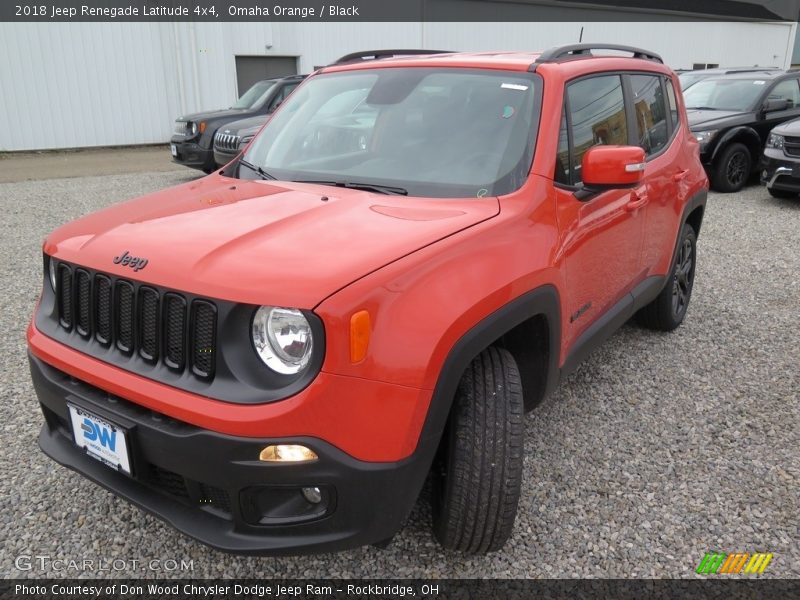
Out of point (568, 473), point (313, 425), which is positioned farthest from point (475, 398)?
point (568, 473)

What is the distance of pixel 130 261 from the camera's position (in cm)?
204

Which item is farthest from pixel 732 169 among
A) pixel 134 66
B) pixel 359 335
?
pixel 134 66

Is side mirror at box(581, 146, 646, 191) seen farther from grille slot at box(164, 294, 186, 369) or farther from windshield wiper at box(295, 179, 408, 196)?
grille slot at box(164, 294, 186, 369)

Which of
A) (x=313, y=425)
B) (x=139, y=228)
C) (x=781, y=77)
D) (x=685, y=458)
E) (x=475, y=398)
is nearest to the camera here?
(x=313, y=425)

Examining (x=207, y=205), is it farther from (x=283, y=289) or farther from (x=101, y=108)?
(x=101, y=108)

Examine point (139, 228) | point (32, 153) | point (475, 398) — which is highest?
point (139, 228)

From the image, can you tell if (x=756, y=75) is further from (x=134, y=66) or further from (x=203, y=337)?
(x=134, y=66)

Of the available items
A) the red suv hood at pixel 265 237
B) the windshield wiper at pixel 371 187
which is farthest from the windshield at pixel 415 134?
the red suv hood at pixel 265 237

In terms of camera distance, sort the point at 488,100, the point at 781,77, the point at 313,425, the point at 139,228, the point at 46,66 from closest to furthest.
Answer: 1. the point at 313,425
2. the point at 139,228
3. the point at 488,100
4. the point at 781,77
5. the point at 46,66

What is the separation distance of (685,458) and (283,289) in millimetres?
2219

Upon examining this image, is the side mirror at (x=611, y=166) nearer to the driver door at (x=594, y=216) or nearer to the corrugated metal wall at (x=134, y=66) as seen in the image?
the driver door at (x=594, y=216)

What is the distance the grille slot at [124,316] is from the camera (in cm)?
202

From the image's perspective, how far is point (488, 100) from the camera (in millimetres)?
2781

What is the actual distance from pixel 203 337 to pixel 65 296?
76 cm
